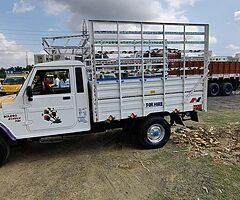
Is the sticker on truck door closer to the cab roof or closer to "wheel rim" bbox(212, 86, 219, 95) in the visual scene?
the cab roof

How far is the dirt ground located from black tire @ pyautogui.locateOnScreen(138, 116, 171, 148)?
0.59 feet

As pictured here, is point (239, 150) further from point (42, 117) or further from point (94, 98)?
point (42, 117)

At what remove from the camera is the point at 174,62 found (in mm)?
6367

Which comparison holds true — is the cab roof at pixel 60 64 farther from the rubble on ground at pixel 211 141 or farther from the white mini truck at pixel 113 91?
the rubble on ground at pixel 211 141

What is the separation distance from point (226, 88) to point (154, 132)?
13.3m

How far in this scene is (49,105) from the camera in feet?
17.2

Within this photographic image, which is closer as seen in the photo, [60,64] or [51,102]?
[51,102]

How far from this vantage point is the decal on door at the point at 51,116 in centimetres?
525

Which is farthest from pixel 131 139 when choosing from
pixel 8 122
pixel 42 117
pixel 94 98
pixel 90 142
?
pixel 8 122

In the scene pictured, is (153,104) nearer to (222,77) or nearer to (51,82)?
(51,82)

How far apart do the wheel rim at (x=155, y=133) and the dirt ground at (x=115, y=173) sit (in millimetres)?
273

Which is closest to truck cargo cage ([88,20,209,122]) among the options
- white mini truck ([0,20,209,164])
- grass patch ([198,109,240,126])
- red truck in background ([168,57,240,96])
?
white mini truck ([0,20,209,164])

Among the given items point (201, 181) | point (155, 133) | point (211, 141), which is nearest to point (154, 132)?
point (155, 133)

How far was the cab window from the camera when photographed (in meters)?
5.22
